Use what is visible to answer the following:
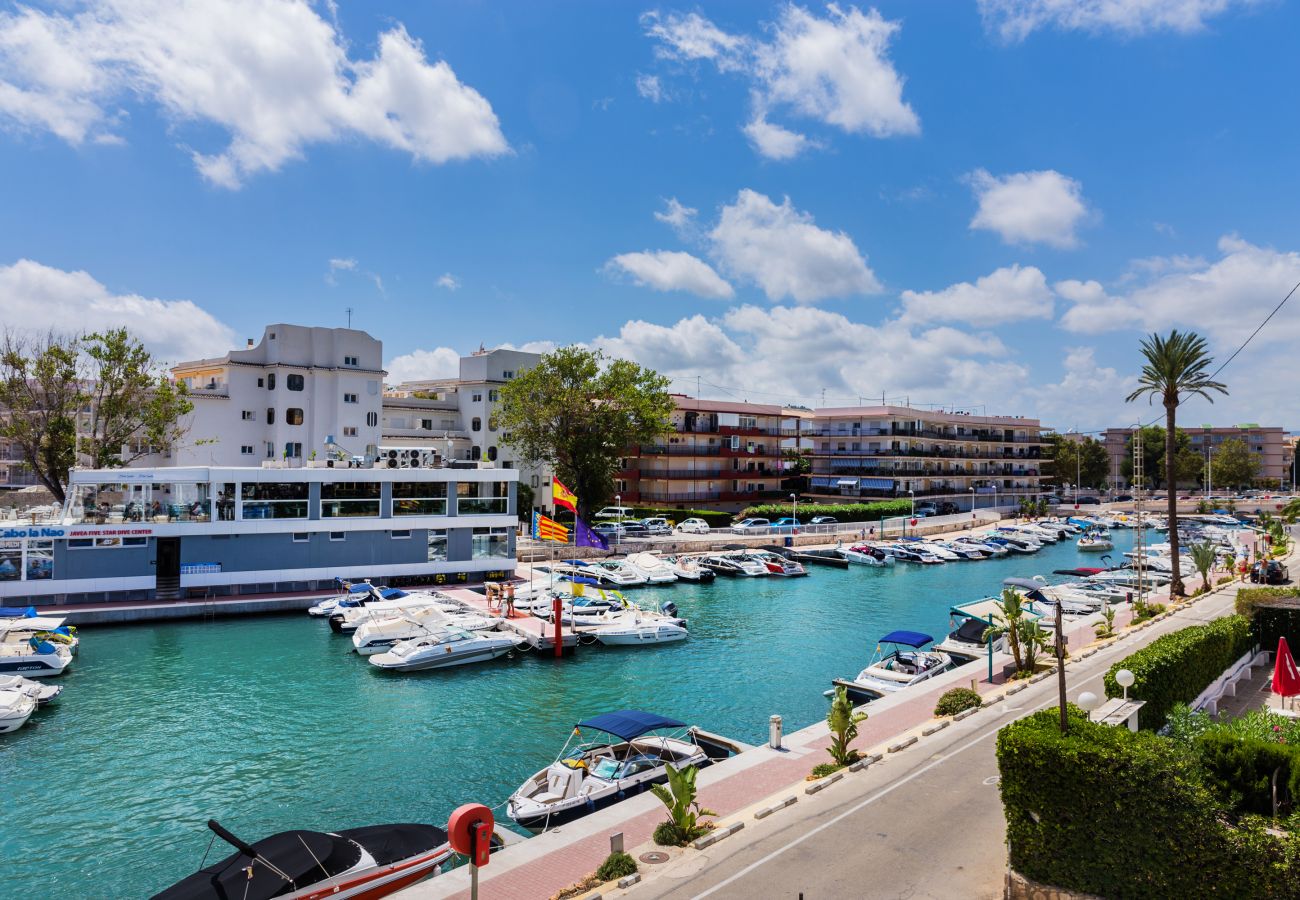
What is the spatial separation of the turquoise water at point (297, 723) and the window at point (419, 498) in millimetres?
9157

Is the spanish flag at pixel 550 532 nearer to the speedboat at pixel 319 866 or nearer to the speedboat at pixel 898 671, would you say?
the speedboat at pixel 898 671

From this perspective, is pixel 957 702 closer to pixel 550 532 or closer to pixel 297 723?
pixel 297 723

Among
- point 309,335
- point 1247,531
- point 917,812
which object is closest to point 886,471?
point 1247,531

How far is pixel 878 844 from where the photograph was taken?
615 inches

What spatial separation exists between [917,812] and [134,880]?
16.5 metres

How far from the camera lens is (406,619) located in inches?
1453

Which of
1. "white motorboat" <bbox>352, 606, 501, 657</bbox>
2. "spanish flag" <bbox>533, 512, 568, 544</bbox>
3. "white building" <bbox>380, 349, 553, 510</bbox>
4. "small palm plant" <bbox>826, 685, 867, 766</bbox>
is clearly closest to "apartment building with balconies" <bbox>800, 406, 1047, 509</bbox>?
"white building" <bbox>380, 349, 553, 510</bbox>

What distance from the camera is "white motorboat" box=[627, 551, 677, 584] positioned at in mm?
56000

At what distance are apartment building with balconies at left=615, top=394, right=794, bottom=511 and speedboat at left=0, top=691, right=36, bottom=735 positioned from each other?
61.2 meters

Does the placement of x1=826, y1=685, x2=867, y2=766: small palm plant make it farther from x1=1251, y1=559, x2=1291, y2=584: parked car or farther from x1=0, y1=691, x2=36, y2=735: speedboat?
x1=1251, y1=559, x2=1291, y2=584: parked car

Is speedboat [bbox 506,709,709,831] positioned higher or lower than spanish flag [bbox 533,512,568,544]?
lower

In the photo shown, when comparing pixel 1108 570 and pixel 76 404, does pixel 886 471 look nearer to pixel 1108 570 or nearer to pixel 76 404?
pixel 1108 570

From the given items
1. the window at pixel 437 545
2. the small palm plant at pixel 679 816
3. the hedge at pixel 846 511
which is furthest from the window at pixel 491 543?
the small palm plant at pixel 679 816

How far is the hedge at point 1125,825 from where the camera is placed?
1152cm
